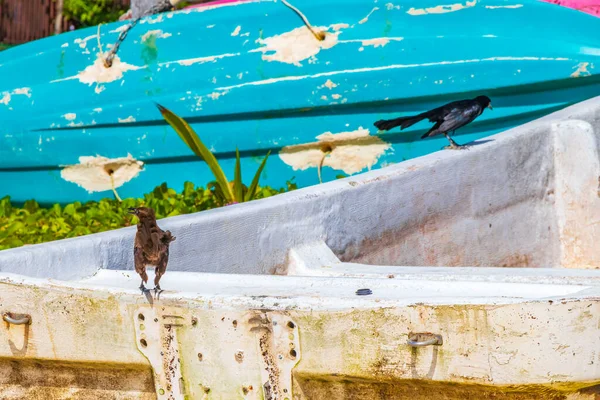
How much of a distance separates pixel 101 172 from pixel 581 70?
9.19 feet

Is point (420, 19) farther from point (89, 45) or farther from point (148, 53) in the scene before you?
point (89, 45)

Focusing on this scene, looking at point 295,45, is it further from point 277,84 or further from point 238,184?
point 238,184

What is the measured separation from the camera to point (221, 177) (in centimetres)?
482

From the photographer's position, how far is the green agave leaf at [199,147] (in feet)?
15.8

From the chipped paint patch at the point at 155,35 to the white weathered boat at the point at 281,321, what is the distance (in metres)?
2.43

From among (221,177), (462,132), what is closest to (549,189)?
(462,132)

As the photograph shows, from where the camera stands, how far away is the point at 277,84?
5.60 meters

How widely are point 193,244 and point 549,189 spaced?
89.5 inches

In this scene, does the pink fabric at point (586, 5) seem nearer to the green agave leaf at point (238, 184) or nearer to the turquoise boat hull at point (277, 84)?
the turquoise boat hull at point (277, 84)

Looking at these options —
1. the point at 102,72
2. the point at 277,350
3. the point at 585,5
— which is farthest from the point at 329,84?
the point at 277,350

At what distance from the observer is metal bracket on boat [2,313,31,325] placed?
2676 millimetres

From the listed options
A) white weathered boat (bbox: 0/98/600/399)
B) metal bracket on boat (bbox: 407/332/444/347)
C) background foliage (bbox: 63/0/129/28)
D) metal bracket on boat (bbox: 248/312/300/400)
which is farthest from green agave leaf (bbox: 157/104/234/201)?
background foliage (bbox: 63/0/129/28)

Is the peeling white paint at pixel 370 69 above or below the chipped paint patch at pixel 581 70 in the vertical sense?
above

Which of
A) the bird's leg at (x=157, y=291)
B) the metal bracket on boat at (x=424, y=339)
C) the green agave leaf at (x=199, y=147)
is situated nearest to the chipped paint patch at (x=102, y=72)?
the green agave leaf at (x=199, y=147)
